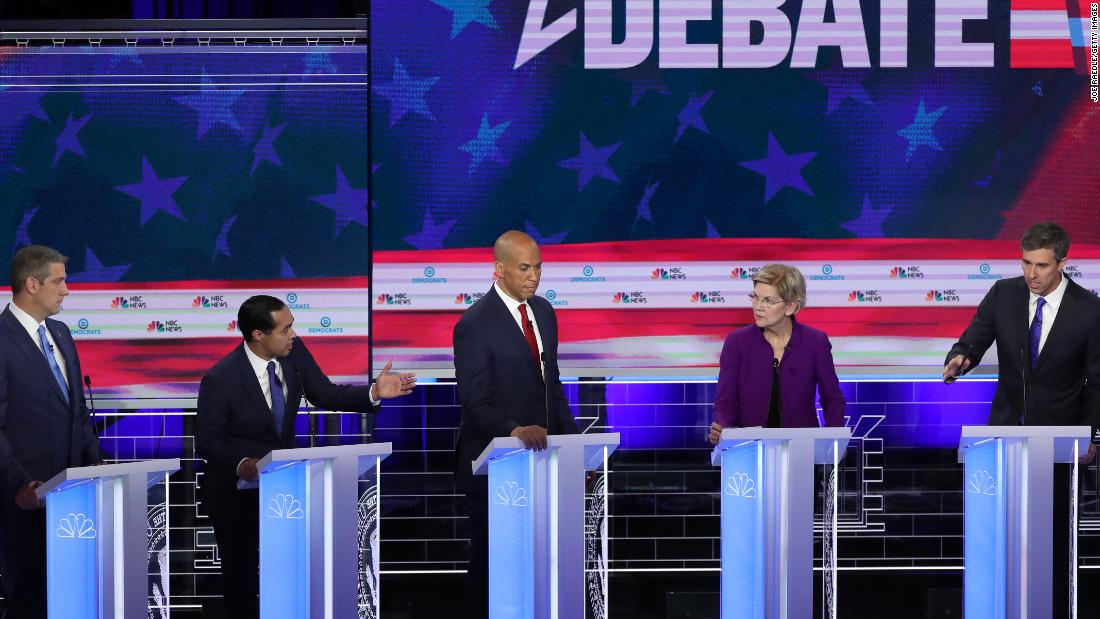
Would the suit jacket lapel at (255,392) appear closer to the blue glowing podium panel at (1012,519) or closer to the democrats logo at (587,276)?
the democrats logo at (587,276)

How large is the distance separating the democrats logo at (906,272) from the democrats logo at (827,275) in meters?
0.25

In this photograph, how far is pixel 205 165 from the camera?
6285 mm

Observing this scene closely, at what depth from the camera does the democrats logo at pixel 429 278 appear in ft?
20.6

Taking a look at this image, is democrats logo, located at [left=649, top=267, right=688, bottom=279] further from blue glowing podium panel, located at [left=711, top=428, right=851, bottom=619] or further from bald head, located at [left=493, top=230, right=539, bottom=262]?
blue glowing podium panel, located at [left=711, top=428, right=851, bottom=619]

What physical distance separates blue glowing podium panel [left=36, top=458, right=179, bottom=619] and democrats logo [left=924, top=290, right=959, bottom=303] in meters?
3.98

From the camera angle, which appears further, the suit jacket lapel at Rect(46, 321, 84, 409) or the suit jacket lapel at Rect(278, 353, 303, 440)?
the suit jacket lapel at Rect(278, 353, 303, 440)

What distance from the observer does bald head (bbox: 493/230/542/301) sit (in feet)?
14.9

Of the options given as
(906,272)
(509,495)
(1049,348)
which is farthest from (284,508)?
(906,272)

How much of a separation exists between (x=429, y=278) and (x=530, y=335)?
1769mm

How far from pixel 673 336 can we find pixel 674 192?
0.68 meters

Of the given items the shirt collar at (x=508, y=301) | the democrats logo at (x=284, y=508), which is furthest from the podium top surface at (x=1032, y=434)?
the democrats logo at (x=284, y=508)

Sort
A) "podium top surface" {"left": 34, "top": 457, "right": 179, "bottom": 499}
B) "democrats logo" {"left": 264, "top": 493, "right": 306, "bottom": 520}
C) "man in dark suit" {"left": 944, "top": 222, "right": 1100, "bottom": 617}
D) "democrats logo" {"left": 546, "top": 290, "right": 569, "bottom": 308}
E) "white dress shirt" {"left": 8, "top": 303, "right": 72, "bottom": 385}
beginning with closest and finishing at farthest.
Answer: "podium top surface" {"left": 34, "top": 457, "right": 179, "bottom": 499}
"democrats logo" {"left": 264, "top": 493, "right": 306, "bottom": 520}
"white dress shirt" {"left": 8, "top": 303, "right": 72, "bottom": 385}
"man in dark suit" {"left": 944, "top": 222, "right": 1100, "bottom": 617}
"democrats logo" {"left": 546, "top": 290, "right": 569, "bottom": 308}

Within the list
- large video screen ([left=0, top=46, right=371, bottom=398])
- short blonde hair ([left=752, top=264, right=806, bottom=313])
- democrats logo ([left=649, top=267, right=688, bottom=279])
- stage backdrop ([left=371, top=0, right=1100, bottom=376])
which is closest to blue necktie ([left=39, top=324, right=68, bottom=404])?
large video screen ([left=0, top=46, right=371, bottom=398])

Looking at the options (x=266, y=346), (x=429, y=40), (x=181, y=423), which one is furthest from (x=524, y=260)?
(x=181, y=423)
